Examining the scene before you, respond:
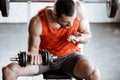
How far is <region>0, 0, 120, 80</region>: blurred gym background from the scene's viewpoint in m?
3.79

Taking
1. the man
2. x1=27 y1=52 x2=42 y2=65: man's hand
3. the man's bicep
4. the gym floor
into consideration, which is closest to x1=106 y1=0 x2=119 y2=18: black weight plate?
the man

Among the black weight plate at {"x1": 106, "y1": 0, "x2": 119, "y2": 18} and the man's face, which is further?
the black weight plate at {"x1": 106, "y1": 0, "x2": 119, "y2": 18}

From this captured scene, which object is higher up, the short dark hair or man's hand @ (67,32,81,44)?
the short dark hair

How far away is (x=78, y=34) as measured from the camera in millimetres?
2369

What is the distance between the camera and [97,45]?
14.4 ft

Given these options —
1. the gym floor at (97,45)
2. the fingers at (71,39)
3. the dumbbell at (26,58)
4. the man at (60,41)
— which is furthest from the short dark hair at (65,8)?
the gym floor at (97,45)

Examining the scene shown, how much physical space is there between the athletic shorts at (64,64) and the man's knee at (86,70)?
43 millimetres

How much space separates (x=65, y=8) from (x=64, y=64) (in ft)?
1.46

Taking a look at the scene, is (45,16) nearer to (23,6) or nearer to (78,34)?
(78,34)

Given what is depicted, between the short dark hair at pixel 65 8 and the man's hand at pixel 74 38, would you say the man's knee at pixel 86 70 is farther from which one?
the short dark hair at pixel 65 8

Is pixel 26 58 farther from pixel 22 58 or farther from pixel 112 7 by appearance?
pixel 112 7

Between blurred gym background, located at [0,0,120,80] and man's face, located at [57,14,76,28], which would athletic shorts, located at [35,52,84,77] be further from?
blurred gym background, located at [0,0,120,80]

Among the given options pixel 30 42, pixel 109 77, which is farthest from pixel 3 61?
pixel 30 42

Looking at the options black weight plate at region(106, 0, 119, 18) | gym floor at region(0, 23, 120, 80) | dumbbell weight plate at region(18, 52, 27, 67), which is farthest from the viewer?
gym floor at region(0, 23, 120, 80)
